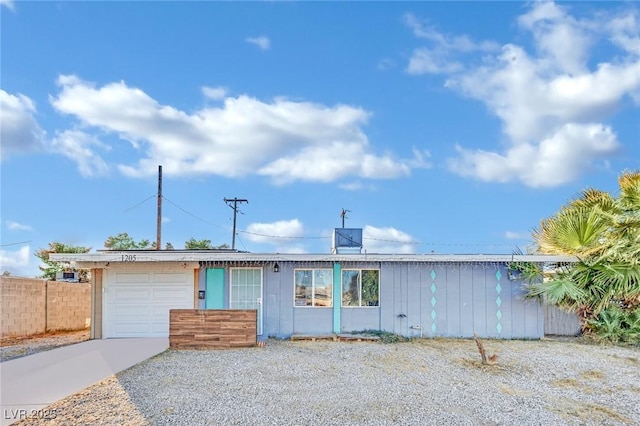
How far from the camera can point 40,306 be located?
13711mm

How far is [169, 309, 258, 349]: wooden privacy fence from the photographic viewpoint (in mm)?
10070

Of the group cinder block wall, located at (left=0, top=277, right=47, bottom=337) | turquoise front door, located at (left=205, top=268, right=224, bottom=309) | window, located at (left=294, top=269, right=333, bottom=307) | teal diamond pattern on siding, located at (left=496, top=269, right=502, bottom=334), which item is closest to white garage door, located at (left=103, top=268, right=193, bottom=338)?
turquoise front door, located at (left=205, top=268, right=224, bottom=309)

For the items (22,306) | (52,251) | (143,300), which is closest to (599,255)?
(143,300)

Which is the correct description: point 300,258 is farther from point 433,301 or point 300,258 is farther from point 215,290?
point 433,301

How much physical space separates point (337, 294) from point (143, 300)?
5.08 meters

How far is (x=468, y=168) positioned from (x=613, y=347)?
23.0ft

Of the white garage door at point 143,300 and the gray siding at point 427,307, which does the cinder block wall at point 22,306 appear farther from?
the gray siding at point 427,307

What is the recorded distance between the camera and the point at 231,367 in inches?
312

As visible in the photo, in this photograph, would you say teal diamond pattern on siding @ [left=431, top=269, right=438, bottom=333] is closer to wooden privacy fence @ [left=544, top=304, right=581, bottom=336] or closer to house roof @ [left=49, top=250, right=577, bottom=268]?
house roof @ [left=49, top=250, right=577, bottom=268]

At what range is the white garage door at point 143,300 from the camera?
12156 mm

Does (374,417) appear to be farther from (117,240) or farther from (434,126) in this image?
(117,240)

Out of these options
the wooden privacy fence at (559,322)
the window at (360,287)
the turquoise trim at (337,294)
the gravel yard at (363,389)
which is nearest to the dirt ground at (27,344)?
the gravel yard at (363,389)

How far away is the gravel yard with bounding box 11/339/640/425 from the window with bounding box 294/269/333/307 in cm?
248

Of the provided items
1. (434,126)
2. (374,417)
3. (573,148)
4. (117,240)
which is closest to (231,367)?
(374,417)
